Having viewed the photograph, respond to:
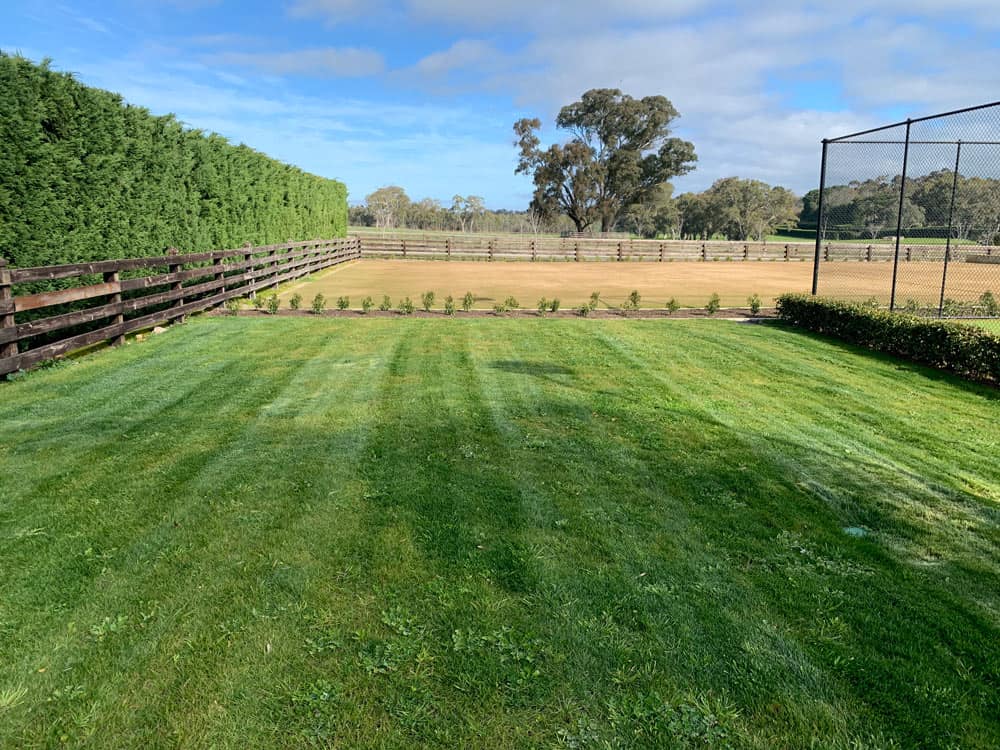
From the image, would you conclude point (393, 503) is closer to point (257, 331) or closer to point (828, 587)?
point (828, 587)

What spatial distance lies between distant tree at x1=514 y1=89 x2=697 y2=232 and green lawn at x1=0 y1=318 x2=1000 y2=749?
49.1m

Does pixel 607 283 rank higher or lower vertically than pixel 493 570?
higher

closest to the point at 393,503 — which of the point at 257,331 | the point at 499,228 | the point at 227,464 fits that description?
the point at 227,464

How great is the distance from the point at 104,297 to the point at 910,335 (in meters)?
10.5

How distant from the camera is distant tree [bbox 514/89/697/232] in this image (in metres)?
Answer: 50.8

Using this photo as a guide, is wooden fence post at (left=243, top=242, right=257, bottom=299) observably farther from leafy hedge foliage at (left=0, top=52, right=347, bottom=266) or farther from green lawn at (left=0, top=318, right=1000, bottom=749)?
green lawn at (left=0, top=318, right=1000, bottom=749)

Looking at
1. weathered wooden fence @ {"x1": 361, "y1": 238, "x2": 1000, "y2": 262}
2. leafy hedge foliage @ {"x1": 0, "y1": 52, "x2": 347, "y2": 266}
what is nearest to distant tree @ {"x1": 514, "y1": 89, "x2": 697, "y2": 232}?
weathered wooden fence @ {"x1": 361, "y1": 238, "x2": 1000, "y2": 262}

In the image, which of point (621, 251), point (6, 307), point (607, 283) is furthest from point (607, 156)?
point (6, 307)

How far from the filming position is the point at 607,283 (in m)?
19.4

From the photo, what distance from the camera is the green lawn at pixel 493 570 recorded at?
2061 millimetres

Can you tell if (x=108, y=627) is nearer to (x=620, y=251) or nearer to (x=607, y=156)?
(x=620, y=251)

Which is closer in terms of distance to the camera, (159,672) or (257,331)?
(159,672)

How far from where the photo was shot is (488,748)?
1923mm

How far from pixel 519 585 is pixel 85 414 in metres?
4.34
